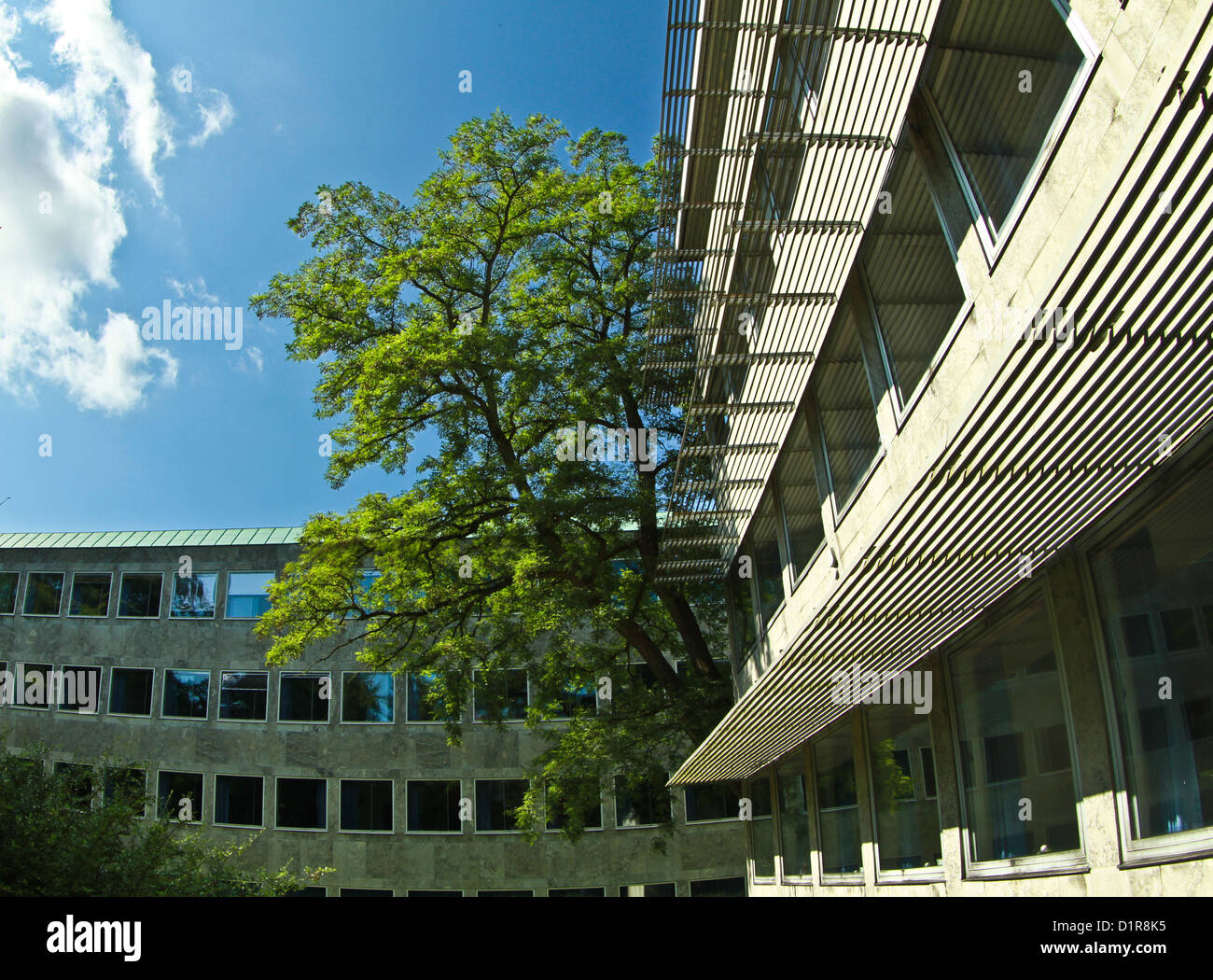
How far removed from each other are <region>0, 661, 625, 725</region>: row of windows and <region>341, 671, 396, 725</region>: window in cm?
3

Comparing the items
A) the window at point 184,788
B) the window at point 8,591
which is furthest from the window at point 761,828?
the window at point 8,591

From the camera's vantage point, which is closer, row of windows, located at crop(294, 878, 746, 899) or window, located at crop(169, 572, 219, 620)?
row of windows, located at crop(294, 878, 746, 899)

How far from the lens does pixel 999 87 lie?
5.44 meters

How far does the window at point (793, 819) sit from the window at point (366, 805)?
61.1 feet

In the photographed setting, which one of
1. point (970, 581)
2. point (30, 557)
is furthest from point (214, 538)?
point (970, 581)

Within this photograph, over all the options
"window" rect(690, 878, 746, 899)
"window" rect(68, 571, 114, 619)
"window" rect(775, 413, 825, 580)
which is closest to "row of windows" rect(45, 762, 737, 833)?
"window" rect(690, 878, 746, 899)

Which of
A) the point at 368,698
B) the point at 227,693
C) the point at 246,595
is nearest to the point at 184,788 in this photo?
the point at 227,693

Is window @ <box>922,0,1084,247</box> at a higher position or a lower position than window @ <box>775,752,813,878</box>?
higher

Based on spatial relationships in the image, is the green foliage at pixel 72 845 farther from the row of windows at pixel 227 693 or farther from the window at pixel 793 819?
the row of windows at pixel 227 693

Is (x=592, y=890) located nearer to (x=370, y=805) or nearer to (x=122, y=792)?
(x=370, y=805)

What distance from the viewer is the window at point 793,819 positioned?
55.4ft

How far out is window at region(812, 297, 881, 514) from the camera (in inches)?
326

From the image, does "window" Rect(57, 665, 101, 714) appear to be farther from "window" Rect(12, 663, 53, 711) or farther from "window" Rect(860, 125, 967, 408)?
"window" Rect(860, 125, 967, 408)
